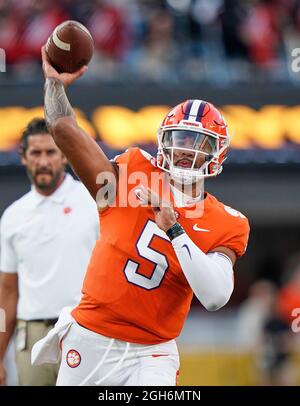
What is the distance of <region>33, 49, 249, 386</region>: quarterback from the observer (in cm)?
455

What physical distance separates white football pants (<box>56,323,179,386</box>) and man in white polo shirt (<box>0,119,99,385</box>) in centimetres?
Answer: 121

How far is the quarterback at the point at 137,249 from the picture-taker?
4.55 meters

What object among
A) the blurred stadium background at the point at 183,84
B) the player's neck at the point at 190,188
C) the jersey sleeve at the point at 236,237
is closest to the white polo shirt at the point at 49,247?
the player's neck at the point at 190,188

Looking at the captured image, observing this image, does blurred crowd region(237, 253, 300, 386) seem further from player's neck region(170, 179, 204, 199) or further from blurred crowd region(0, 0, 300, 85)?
player's neck region(170, 179, 204, 199)

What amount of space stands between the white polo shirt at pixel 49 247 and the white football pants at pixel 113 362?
1.23m

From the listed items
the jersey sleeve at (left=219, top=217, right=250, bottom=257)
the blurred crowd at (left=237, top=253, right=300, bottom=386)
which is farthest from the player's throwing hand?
the blurred crowd at (left=237, top=253, right=300, bottom=386)

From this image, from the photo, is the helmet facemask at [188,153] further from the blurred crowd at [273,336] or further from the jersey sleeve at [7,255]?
the blurred crowd at [273,336]

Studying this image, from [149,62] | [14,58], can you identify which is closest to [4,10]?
[14,58]

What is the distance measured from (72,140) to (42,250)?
160 centimetres

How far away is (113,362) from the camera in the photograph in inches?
182

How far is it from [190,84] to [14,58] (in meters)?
2.01

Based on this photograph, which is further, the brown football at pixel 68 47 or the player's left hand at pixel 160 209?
the brown football at pixel 68 47

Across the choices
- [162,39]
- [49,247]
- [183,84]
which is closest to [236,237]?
[49,247]

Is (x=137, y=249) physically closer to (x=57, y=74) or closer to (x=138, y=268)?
(x=138, y=268)
